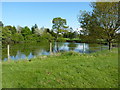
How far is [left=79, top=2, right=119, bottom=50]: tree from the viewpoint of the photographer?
10.5m

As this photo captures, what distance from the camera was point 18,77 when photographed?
3.78 meters

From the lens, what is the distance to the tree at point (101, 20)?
1052 centimetres

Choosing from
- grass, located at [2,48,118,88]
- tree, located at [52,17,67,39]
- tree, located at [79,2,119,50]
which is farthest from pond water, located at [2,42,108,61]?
tree, located at [52,17,67,39]

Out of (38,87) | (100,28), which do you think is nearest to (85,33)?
(100,28)

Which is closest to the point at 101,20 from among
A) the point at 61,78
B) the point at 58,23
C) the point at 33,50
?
the point at 61,78

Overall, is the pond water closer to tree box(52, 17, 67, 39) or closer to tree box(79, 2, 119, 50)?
tree box(79, 2, 119, 50)

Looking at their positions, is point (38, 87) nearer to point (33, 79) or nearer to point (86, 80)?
point (33, 79)

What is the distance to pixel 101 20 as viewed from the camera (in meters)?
10.7

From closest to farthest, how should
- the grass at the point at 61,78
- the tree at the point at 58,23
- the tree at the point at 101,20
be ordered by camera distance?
the grass at the point at 61,78, the tree at the point at 101,20, the tree at the point at 58,23

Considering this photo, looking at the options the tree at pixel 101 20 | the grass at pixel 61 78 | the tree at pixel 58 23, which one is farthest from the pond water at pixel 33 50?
the tree at pixel 58 23

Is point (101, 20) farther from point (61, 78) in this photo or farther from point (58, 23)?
point (58, 23)

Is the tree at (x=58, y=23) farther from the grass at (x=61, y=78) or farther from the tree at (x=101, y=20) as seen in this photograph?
the grass at (x=61, y=78)

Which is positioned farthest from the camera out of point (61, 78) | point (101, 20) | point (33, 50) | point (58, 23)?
point (58, 23)

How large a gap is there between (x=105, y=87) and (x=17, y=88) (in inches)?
94.2
